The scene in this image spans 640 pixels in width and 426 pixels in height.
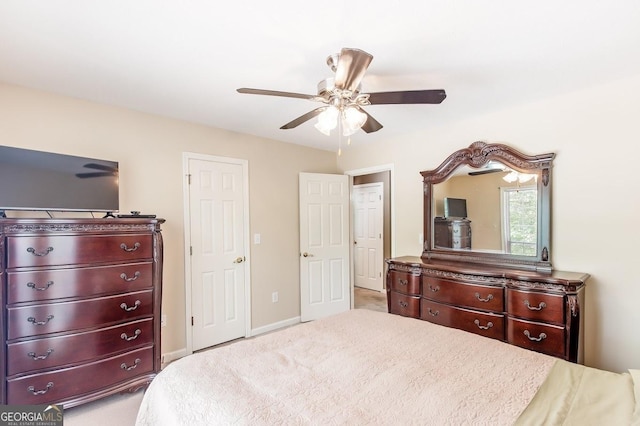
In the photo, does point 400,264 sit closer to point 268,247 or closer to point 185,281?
point 268,247

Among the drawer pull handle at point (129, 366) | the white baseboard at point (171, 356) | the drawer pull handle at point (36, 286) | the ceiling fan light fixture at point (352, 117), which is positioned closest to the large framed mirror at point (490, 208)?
the ceiling fan light fixture at point (352, 117)

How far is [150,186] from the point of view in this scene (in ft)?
9.55

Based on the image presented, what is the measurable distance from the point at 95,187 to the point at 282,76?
66.9 inches

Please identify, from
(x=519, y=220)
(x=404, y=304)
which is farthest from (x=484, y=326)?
(x=519, y=220)

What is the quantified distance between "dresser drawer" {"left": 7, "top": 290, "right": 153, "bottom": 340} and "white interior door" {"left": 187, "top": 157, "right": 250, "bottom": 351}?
0.84 metres

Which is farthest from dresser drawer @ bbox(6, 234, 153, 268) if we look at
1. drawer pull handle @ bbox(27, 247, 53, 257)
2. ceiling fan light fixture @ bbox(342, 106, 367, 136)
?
ceiling fan light fixture @ bbox(342, 106, 367, 136)

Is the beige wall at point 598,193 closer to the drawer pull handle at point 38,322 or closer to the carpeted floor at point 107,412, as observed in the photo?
the drawer pull handle at point 38,322

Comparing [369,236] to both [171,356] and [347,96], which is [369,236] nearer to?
[171,356]

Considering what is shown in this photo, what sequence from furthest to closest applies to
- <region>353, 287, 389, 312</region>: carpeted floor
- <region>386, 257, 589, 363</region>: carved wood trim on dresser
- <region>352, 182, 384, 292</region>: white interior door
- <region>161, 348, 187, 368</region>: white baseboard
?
<region>352, 182, 384, 292</region>: white interior door → <region>353, 287, 389, 312</region>: carpeted floor → <region>161, 348, 187, 368</region>: white baseboard → <region>386, 257, 589, 363</region>: carved wood trim on dresser

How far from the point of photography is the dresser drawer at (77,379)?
193 cm

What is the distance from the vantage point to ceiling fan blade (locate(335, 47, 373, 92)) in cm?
137

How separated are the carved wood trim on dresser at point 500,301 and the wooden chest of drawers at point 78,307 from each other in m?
2.34

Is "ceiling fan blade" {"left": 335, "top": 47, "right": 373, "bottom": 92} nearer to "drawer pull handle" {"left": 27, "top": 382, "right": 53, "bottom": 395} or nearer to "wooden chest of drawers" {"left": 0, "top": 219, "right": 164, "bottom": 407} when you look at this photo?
"wooden chest of drawers" {"left": 0, "top": 219, "right": 164, "bottom": 407}

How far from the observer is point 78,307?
2.10m
